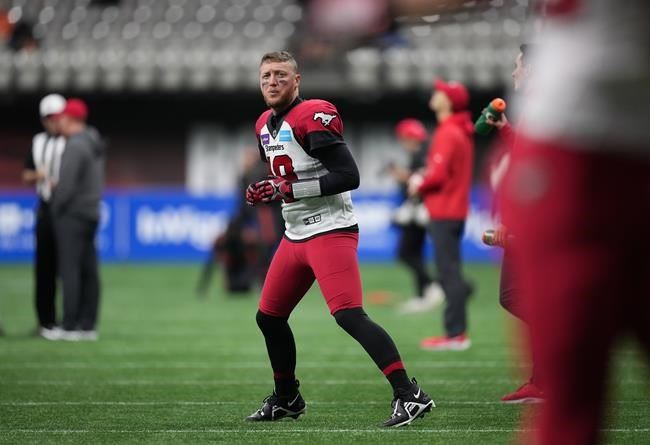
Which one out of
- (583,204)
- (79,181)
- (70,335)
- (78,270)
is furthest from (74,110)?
(583,204)

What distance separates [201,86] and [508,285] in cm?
2067

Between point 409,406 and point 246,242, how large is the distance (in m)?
12.4

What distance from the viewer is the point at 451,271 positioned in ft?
34.9

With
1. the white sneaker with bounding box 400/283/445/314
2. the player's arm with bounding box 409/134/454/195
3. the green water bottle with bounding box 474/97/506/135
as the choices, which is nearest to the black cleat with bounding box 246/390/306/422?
the green water bottle with bounding box 474/97/506/135

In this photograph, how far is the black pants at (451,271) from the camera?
10.6 meters

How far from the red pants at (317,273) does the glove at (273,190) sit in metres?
0.27

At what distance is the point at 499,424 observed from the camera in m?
6.42

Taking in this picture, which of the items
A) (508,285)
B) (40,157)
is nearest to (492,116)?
(508,285)

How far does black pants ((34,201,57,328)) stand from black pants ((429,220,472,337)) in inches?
146

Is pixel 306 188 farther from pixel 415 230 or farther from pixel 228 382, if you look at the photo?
pixel 415 230

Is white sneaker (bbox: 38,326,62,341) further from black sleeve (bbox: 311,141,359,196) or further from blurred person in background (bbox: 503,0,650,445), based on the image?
blurred person in background (bbox: 503,0,650,445)

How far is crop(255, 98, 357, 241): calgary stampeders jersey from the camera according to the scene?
616cm

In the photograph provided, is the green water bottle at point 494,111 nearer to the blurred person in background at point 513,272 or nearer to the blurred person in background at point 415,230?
the blurred person in background at point 513,272

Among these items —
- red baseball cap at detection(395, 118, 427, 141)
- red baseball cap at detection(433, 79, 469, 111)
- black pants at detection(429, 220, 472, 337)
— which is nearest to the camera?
black pants at detection(429, 220, 472, 337)
